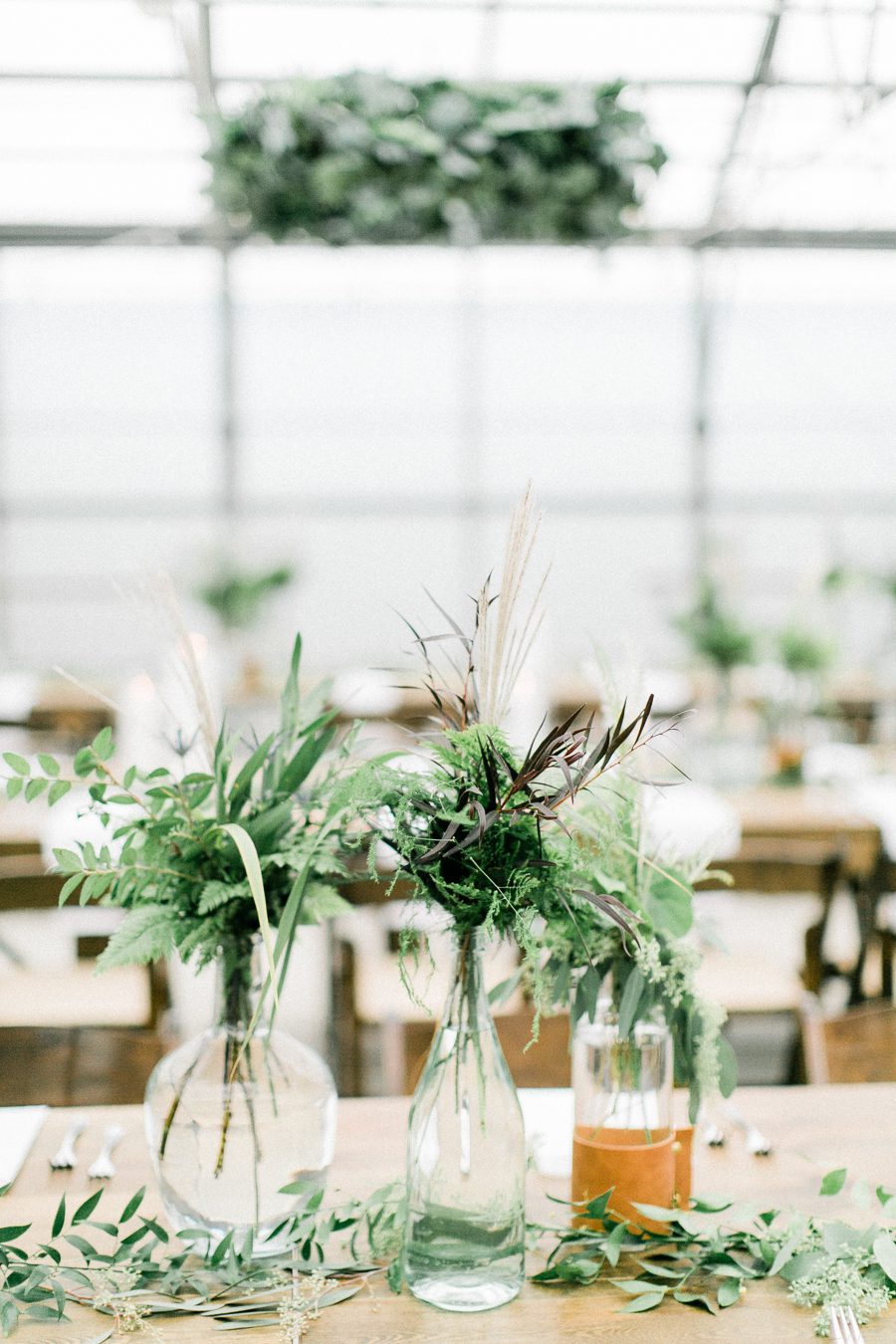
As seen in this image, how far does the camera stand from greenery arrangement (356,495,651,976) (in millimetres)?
953

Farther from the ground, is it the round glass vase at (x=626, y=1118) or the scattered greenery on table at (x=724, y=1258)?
the round glass vase at (x=626, y=1118)

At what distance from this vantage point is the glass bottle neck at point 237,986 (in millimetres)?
1106

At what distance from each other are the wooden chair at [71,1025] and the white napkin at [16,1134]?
11 centimetres

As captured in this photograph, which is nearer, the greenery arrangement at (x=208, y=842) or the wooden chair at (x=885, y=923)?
the greenery arrangement at (x=208, y=842)

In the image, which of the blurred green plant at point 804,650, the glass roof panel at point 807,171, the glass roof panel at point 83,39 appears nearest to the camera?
the blurred green plant at point 804,650

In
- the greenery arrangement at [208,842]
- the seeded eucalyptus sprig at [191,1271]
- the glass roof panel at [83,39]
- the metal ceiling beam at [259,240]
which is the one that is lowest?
the seeded eucalyptus sprig at [191,1271]

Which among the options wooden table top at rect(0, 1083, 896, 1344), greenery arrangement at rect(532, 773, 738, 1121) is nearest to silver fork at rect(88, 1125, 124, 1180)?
wooden table top at rect(0, 1083, 896, 1344)

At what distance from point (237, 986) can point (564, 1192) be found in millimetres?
398

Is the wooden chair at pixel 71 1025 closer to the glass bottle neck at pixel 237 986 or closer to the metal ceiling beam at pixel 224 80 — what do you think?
the glass bottle neck at pixel 237 986

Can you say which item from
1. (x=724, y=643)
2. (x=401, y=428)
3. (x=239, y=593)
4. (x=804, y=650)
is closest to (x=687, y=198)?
(x=401, y=428)

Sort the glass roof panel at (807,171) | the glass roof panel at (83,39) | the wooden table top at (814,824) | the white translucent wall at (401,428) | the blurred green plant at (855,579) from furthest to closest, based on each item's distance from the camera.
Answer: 1. the white translucent wall at (401,428)
2. the glass roof panel at (807,171)
3. the glass roof panel at (83,39)
4. the blurred green plant at (855,579)
5. the wooden table top at (814,824)

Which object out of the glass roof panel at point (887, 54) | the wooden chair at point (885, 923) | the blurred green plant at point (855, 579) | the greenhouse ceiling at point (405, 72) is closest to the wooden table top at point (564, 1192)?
the wooden chair at point (885, 923)

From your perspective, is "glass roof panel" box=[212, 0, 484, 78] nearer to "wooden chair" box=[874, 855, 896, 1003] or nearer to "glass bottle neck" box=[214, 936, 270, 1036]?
"wooden chair" box=[874, 855, 896, 1003]

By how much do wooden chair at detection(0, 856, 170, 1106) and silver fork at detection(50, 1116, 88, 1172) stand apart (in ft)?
0.69
